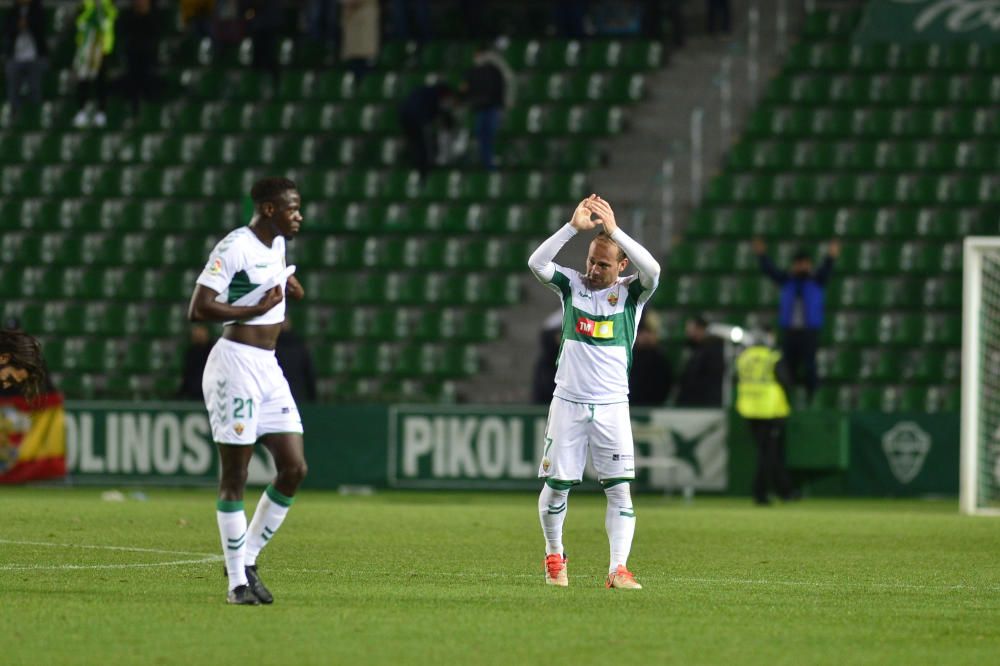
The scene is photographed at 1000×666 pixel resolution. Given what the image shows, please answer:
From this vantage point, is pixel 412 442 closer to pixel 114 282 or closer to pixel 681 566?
pixel 114 282

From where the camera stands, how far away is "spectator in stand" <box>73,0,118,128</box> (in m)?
29.6

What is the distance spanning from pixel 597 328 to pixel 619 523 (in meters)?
1.17

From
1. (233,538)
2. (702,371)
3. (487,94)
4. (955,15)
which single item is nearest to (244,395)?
(233,538)

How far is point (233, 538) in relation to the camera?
975 cm

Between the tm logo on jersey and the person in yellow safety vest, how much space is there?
34.7 ft

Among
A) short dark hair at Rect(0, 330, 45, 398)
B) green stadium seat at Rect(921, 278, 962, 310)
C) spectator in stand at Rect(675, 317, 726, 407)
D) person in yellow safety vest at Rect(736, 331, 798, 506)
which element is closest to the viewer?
short dark hair at Rect(0, 330, 45, 398)

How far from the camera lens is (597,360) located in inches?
436

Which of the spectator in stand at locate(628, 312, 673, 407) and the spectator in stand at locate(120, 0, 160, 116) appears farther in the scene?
the spectator in stand at locate(120, 0, 160, 116)

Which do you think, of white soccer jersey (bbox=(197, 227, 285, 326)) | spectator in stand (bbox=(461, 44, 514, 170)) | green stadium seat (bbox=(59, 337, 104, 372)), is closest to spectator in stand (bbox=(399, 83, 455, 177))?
spectator in stand (bbox=(461, 44, 514, 170))

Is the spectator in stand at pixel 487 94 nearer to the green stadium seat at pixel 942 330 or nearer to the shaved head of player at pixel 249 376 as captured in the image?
the green stadium seat at pixel 942 330

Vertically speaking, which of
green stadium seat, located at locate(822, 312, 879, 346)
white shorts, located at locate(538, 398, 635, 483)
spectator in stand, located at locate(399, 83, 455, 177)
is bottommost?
white shorts, located at locate(538, 398, 635, 483)

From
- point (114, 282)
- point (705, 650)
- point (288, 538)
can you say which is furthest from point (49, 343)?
point (705, 650)

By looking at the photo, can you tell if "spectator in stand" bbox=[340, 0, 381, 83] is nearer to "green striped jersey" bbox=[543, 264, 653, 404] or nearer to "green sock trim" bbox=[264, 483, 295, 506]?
"green striped jersey" bbox=[543, 264, 653, 404]

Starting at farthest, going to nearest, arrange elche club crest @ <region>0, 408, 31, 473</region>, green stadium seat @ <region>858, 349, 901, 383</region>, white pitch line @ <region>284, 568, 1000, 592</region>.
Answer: green stadium seat @ <region>858, 349, 901, 383</region>, elche club crest @ <region>0, 408, 31, 473</region>, white pitch line @ <region>284, 568, 1000, 592</region>
